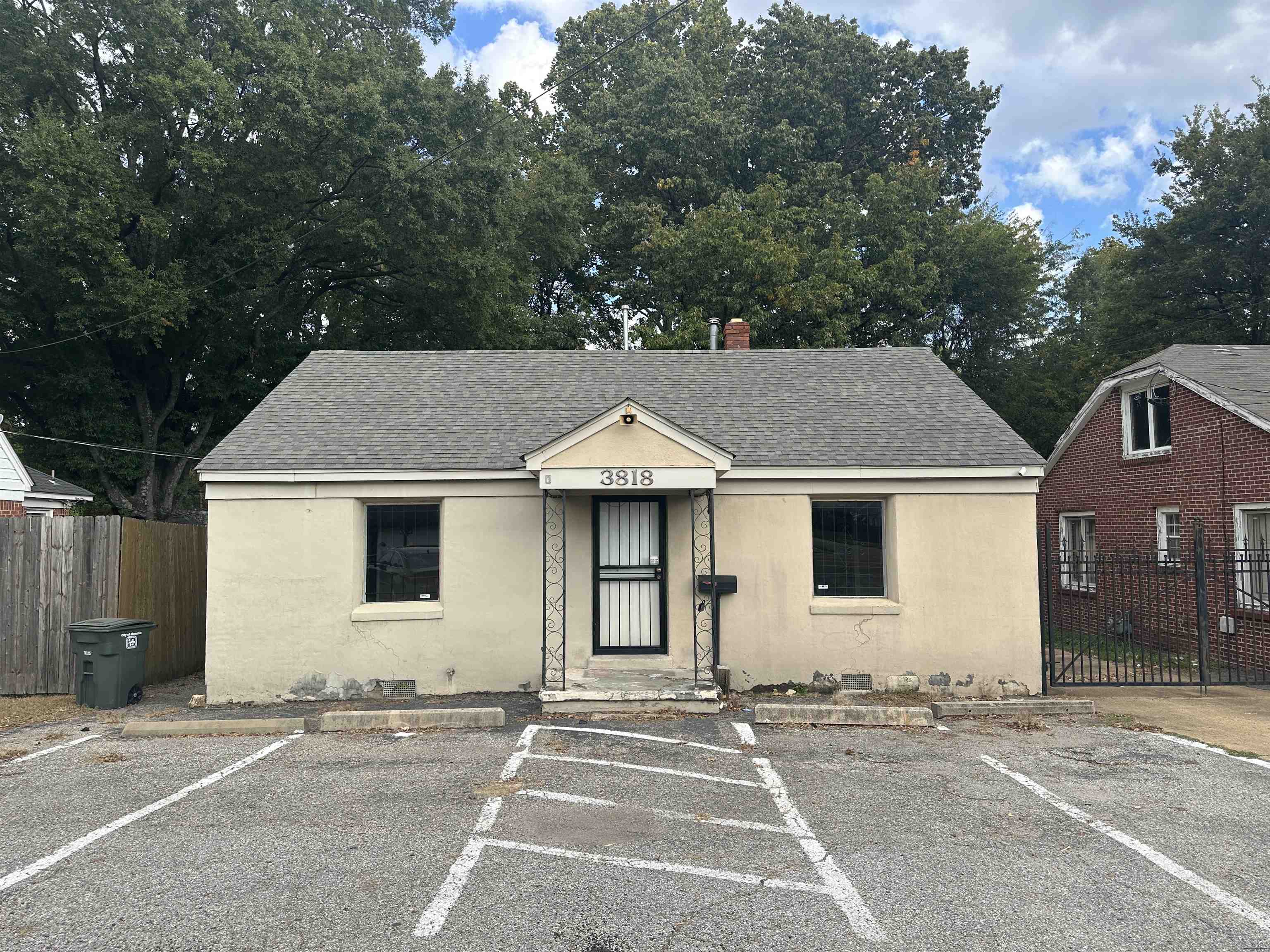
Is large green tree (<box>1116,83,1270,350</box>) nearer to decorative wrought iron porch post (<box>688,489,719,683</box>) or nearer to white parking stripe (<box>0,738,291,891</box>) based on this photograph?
decorative wrought iron porch post (<box>688,489,719,683</box>)

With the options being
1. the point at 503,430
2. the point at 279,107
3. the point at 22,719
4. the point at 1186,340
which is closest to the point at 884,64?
the point at 1186,340

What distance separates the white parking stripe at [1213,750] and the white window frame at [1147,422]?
7.66 m

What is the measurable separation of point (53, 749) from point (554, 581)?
5.42 m

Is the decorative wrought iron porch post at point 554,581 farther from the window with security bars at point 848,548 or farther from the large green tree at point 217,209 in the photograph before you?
the large green tree at point 217,209

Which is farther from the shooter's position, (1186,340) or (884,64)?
(884,64)

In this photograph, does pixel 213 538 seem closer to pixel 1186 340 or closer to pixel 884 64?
pixel 1186 340

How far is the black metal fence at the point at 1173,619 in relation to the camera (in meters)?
10.4

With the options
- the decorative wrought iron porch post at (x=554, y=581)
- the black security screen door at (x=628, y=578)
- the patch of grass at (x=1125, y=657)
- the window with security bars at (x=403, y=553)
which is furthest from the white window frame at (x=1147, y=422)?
the window with security bars at (x=403, y=553)

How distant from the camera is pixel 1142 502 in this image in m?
15.1

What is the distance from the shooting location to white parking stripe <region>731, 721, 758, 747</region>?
315 inches

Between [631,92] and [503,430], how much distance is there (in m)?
24.5

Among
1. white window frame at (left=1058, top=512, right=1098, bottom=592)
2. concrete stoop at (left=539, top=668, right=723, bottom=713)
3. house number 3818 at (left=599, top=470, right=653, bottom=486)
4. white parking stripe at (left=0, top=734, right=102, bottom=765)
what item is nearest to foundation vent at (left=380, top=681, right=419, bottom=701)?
concrete stoop at (left=539, top=668, right=723, bottom=713)

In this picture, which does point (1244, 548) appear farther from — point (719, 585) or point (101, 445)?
point (101, 445)

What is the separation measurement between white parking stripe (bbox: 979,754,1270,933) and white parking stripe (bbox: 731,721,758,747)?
217 cm
